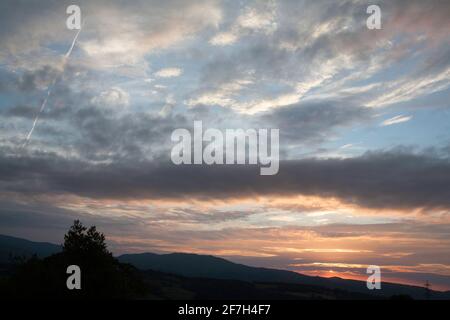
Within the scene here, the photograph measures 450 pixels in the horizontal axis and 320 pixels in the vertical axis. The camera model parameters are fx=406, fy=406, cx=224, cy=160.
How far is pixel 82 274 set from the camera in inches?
2055

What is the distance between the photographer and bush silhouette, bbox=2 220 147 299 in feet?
168

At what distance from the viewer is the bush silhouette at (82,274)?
168ft
